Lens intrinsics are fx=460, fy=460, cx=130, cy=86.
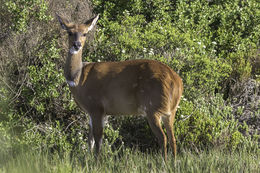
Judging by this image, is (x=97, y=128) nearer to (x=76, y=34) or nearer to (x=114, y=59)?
(x=76, y=34)

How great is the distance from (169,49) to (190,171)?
3.70 meters

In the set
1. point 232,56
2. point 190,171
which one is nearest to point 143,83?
point 190,171

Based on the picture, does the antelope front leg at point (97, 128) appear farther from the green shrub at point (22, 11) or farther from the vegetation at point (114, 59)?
the green shrub at point (22, 11)

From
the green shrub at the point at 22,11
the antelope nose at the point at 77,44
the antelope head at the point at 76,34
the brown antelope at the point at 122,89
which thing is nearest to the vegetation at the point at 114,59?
the green shrub at the point at 22,11

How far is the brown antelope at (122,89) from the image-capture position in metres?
6.32

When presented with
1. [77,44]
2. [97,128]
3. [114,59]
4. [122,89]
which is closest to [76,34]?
[77,44]

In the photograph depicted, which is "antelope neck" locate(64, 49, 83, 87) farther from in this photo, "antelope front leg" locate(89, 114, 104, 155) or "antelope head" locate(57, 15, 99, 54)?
"antelope front leg" locate(89, 114, 104, 155)

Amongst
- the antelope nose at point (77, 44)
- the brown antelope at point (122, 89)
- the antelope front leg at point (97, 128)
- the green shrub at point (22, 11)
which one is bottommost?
the antelope front leg at point (97, 128)

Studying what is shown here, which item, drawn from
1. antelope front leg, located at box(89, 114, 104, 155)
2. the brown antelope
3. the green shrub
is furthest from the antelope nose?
the green shrub

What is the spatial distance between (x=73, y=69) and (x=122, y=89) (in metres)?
0.83

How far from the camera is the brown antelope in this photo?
6.32 metres

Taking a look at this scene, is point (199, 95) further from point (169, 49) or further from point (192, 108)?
point (169, 49)

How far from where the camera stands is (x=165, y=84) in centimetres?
633

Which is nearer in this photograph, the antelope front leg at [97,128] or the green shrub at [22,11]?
the antelope front leg at [97,128]
